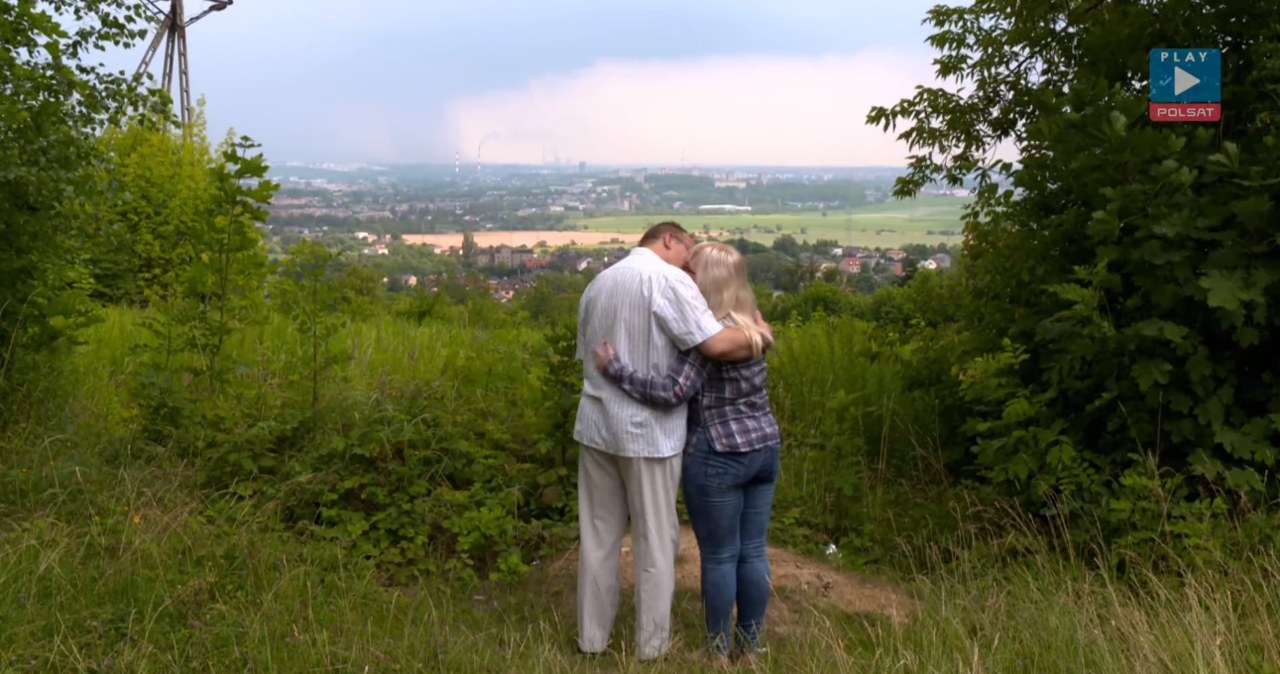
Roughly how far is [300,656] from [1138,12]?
586 cm

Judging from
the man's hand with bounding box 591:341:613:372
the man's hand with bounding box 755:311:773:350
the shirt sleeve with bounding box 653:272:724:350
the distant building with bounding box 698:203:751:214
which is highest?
the distant building with bounding box 698:203:751:214

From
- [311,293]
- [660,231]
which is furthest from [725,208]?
[660,231]

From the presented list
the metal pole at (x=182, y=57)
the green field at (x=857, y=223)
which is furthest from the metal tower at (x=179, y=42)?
the green field at (x=857, y=223)

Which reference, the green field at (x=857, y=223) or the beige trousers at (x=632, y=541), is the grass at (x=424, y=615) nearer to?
the beige trousers at (x=632, y=541)

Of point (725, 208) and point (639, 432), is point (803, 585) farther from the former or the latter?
point (725, 208)

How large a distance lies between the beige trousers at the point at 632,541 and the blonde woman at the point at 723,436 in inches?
6.2

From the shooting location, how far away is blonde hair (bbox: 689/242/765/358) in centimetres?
538

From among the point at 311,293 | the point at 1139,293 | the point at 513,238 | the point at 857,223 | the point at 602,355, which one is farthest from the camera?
the point at 513,238

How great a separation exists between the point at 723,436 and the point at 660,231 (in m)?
1.01

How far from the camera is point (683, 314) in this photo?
527 cm

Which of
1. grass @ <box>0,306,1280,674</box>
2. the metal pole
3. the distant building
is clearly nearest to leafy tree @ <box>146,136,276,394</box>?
grass @ <box>0,306,1280,674</box>

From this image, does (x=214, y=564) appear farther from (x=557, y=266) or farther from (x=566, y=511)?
(x=557, y=266)

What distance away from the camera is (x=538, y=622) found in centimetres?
618

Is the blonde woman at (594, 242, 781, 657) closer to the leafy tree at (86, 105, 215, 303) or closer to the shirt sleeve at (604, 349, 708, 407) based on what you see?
the shirt sleeve at (604, 349, 708, 407)
